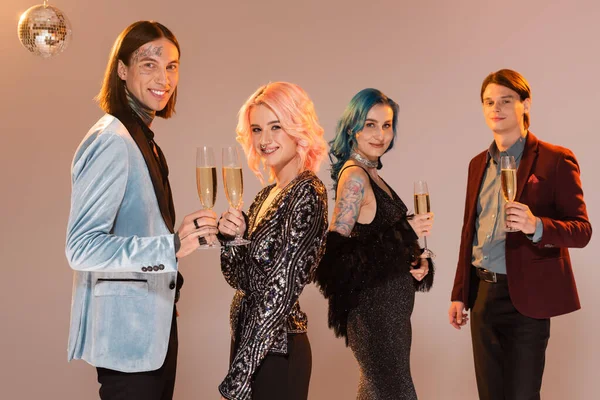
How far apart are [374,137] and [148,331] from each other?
154 centimetres

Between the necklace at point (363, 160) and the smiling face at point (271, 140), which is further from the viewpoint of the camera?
the necklace at point (363, 160)

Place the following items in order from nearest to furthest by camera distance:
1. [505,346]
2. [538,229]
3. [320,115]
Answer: [538,229] → [505,346] → [320,115]

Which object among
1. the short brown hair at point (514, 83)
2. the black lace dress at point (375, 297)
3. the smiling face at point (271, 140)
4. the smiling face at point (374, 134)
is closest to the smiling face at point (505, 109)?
the short brown hair at point (514, 83)

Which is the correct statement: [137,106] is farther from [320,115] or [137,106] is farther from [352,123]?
[320,115]

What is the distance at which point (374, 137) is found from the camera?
3664 mm

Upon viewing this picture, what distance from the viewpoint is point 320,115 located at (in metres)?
6.04

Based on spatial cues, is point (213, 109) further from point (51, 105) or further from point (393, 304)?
point (393, 304)

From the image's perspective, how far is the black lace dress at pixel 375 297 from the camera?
338 cm

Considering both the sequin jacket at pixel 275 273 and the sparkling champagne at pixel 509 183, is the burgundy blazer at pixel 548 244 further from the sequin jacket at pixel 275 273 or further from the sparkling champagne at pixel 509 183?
the sequin jacket at pixel 275 273

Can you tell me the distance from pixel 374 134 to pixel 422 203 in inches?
15.6

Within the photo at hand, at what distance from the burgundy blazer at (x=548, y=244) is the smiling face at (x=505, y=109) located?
15 cm

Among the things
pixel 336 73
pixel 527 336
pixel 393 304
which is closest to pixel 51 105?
pixel 336 73

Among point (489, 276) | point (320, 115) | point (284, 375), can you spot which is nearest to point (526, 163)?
point (489, 276)

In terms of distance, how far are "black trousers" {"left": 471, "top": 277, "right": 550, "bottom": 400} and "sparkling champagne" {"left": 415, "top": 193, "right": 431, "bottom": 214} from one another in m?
0.57
